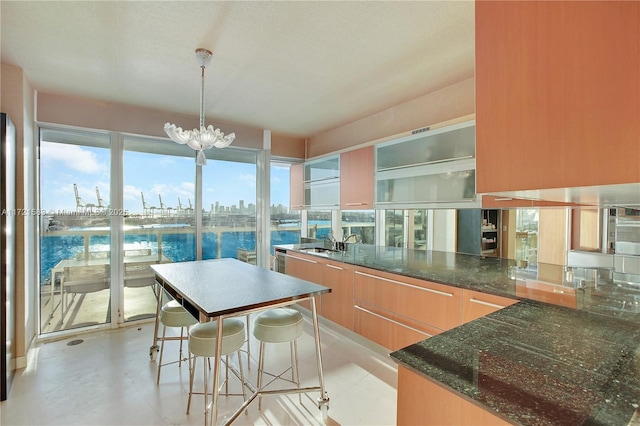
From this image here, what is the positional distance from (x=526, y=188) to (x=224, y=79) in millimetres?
2734

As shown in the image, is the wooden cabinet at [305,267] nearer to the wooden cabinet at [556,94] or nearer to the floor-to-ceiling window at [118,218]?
the floor-to-ceiling window at [118,218]

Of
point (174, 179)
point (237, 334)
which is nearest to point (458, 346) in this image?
point (237, 334)

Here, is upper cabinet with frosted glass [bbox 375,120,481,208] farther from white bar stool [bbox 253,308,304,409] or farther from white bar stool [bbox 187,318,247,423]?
white bar stool [bbox 187,318,247,423]

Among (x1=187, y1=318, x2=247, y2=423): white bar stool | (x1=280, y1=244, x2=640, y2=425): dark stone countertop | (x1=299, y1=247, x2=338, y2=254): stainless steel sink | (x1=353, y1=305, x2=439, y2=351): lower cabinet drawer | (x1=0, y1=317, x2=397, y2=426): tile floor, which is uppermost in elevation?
(x1=280, y1=244, x2=640, y2=425): dark stone countertop

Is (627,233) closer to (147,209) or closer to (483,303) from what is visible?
(483,303)

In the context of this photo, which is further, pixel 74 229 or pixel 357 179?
pixel 357 179

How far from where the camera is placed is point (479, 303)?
1963 millimetres

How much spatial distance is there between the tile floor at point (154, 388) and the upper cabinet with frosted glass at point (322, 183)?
179 centimetres

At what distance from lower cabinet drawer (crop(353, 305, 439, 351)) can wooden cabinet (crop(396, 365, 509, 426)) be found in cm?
145

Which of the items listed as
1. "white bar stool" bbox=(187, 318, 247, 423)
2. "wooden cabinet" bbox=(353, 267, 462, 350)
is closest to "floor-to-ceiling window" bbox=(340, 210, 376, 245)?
"wooden cabinet" bbox=(353, 267, 462, 350)

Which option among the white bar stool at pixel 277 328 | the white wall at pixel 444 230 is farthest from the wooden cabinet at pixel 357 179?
the white bar stool at pixel 277 328

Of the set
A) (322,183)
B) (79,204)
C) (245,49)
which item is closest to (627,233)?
(245,49)

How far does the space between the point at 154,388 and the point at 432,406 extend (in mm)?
2313

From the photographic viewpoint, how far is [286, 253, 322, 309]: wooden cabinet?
360cm
